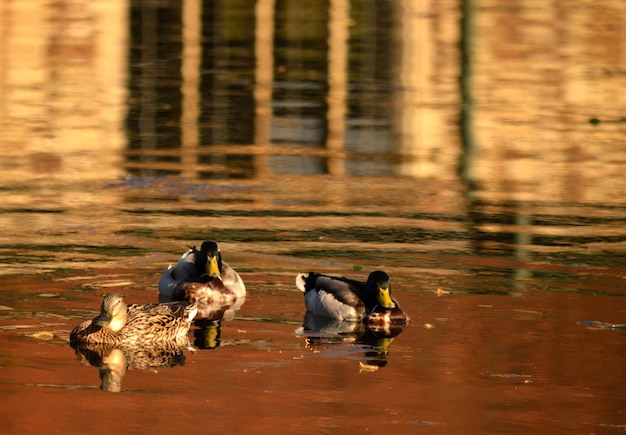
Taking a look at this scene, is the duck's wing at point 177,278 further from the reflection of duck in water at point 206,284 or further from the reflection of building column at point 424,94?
the reflection of building column at point 424,94

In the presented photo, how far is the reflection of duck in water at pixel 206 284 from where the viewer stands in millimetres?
13430

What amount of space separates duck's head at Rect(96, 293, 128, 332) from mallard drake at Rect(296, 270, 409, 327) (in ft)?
5.57

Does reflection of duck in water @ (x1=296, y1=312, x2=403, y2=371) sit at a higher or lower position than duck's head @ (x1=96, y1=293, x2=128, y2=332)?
lower

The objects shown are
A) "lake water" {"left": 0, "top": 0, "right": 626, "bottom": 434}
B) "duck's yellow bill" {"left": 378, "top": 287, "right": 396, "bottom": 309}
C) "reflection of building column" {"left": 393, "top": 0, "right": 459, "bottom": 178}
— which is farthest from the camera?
"reflection of building column" {"left": 393, "top": 0, "right": 459, "bottom": 178}

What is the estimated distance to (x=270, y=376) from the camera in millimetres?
11086

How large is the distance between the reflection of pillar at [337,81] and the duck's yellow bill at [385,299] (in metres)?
6.68

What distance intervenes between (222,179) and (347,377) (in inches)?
303

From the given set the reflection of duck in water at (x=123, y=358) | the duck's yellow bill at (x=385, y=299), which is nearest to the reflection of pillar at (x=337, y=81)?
the duck's yellow bill at (x=385, y=299)

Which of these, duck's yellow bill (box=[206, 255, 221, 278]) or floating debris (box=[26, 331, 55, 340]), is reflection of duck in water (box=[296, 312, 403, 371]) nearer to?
duck's yellow bill (box=[206, 255, 221, 278])

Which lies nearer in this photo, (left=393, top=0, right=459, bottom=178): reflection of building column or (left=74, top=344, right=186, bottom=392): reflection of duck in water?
(left=74, top=344, right=186, bottom=392): reflection of duck in water

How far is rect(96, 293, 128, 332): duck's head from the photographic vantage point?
11.9 m

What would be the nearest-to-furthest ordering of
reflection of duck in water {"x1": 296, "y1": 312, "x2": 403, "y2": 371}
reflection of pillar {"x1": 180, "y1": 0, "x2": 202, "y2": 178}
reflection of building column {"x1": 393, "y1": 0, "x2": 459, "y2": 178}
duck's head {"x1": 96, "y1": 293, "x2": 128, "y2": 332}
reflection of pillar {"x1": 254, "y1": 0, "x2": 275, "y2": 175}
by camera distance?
duck's head {"x1": 96, "y1": 293, "x2": 128, "y2": 332}
reflection of duck in water {"x1": 296, "y1": 312, "x2": 403, "y2": 371}
reflection of pillar {"x1": 180, "y1": 0, "x2": 202, "y2": 178}
reflection of building column {"x1": 393, "y1": 0, "x2": 459, "y2": 178}
reflection of pillar {"x1": 254, "y1": 0, "x2": 275, "y2": 175}

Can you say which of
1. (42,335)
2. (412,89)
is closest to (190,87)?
(412,89)

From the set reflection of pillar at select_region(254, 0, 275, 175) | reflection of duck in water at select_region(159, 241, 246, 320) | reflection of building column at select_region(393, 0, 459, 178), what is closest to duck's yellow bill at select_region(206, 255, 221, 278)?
reflection of duck in water at select_region(159, 241, 246, 320)
